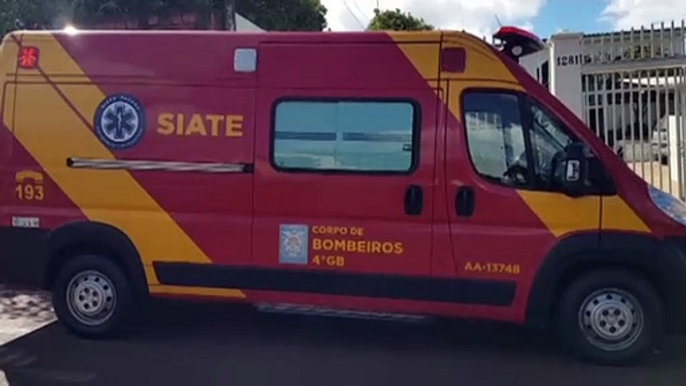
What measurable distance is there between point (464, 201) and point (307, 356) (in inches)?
66.9

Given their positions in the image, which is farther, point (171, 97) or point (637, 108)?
point (637, 108)

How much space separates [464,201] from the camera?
5523mm

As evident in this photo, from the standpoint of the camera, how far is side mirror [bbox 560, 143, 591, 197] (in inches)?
209

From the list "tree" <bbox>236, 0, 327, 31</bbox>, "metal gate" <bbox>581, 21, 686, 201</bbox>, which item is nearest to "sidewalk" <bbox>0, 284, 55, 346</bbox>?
"metal gate" <bbox>581, 21, 686, 201</bbox>

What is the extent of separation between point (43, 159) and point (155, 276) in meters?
1.34

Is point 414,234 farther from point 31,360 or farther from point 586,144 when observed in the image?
point 31,360

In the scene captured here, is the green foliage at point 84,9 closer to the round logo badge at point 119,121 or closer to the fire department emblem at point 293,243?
the round logo badge at point 119,121

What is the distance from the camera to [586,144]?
5453mm

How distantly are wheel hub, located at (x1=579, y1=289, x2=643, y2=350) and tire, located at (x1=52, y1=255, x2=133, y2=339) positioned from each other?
3602mm

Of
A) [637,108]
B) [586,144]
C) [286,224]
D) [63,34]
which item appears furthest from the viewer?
[637,108]

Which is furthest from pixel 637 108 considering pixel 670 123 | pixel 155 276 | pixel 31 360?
pixel 31 360

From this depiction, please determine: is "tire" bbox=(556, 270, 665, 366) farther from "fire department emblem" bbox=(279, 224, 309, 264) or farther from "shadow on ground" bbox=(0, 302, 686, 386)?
"fire department emblem" bbox=(279, 224, 309, 264)

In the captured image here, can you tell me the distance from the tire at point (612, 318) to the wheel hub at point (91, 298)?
3632 mm

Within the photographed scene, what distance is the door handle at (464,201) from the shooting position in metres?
5.51
